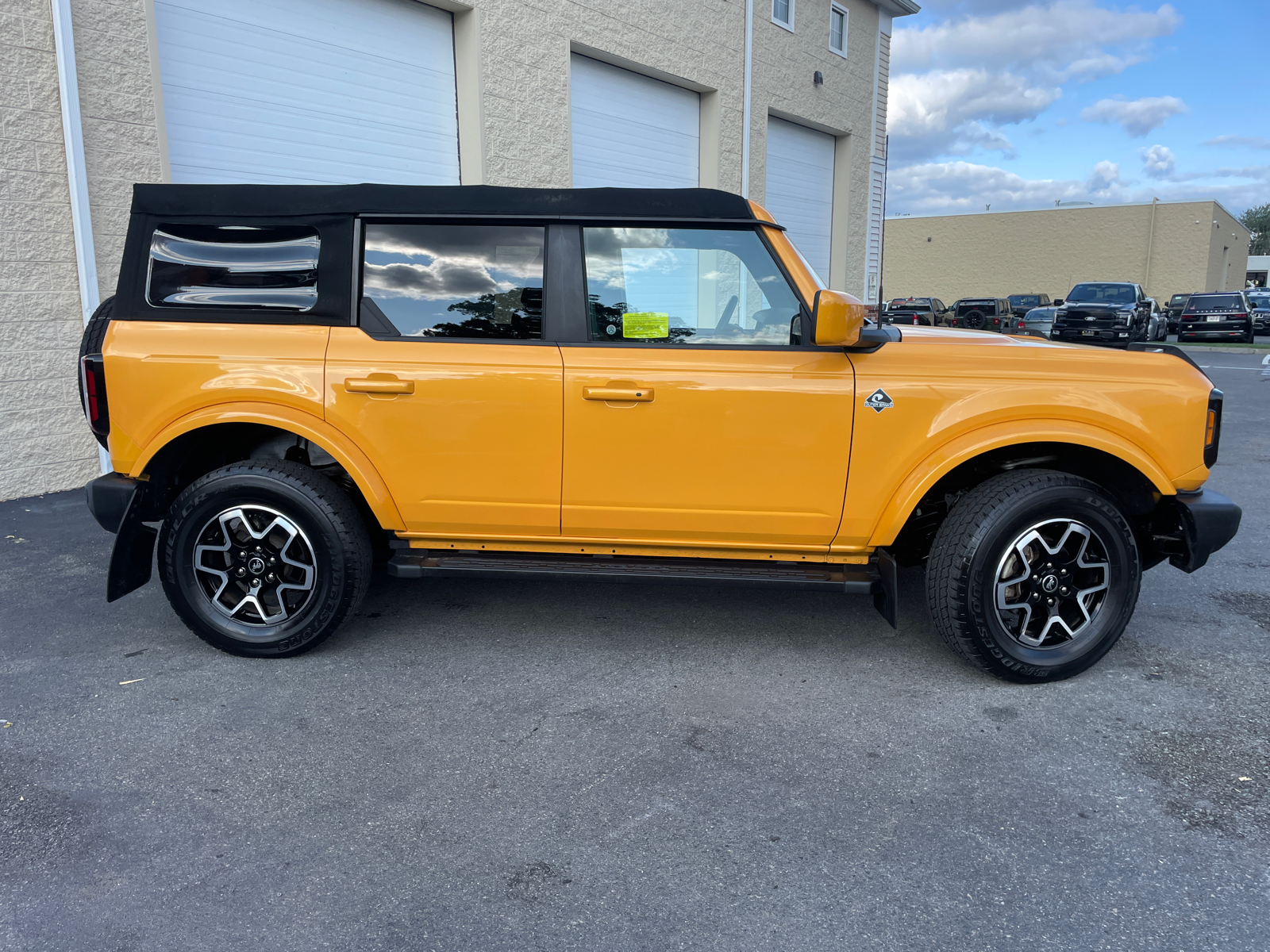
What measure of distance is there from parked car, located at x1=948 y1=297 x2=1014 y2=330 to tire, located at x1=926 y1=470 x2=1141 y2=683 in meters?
26.9

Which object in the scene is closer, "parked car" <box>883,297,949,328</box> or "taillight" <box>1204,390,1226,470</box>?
"taillight" <box>1204,390,1226,470</box>

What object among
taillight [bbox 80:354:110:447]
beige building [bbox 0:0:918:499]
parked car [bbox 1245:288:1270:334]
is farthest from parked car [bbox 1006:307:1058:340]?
taillight [bbox 80:354:110:447]

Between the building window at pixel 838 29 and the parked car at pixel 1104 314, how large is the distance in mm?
11909

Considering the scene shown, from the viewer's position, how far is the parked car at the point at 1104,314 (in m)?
23.5

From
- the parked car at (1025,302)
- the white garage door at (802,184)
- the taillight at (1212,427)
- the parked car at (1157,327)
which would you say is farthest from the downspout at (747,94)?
the parked car at (1025,302)

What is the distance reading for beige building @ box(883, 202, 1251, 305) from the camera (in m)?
49.0

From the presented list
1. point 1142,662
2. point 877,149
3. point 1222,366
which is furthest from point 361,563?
point 1222,366

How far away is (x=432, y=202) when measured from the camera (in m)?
3.59

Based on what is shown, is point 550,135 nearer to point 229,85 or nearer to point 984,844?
point 229,85

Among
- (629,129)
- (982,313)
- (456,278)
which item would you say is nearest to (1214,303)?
(982,313)

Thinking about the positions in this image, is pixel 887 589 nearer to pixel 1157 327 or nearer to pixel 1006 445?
pixel 1006 445

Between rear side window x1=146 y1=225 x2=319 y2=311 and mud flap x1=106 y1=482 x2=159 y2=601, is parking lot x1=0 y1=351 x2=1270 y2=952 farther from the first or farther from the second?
rear side window x1=146 y1=225 x2=319 y2=311

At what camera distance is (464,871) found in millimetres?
2311

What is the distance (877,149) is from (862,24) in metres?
2.32
